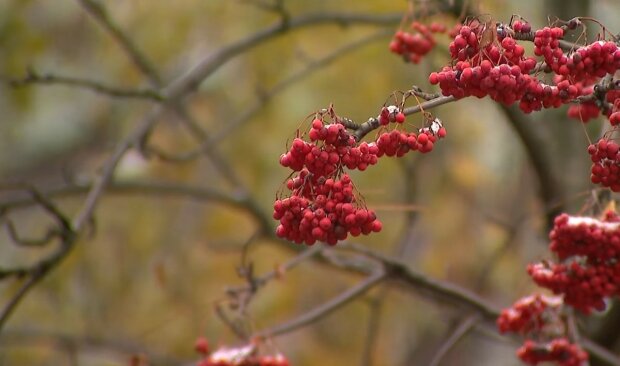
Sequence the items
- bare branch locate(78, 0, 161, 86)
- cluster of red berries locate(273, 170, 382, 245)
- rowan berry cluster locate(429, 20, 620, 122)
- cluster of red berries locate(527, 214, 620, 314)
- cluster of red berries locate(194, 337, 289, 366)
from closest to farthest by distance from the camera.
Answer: rowan berry cluster locate(429, 20, 620, 122) < cluster of red berries locate(273, 170, 382, 245) < cluster of red berries locate(527, 214, 620, 314) < cluster of red berries locate(194, 337, 289, 366) < bare branch locate(78, 0, 161, 86)

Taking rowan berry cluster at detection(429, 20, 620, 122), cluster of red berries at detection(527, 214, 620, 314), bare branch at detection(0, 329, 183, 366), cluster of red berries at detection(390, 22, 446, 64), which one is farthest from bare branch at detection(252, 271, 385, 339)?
rowan berry cluster at detection(429, 20, 620, 122)

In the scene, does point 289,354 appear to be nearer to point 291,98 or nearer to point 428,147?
point 291,98

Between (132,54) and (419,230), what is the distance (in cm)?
293

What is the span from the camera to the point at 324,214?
1939mm

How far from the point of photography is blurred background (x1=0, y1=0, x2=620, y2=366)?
514 cm

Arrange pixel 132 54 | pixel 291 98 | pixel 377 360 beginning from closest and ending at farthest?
pixel 132 54, pixel 291 98, pixel 377 360

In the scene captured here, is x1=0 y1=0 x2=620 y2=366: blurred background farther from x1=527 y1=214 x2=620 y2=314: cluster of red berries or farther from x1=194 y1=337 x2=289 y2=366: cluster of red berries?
x1=527 y1=214 x2=620 y2=314: cluster of red berries

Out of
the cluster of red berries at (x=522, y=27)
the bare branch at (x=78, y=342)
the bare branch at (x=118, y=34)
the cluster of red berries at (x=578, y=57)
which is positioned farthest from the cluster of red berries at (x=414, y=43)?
the bare branch at (x=78, y=342)

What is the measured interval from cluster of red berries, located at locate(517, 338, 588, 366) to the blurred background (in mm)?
1810

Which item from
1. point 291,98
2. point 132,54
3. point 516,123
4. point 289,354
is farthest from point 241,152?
point 516,123

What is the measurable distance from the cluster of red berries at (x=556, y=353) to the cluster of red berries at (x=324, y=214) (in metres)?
0.98

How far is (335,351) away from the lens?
5.90 m

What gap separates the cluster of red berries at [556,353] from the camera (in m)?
2.71

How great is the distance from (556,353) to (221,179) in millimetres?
3610
